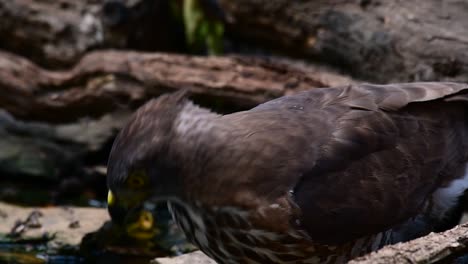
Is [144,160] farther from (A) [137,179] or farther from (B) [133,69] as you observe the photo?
(B) [133,69]

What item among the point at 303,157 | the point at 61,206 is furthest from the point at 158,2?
the point at 303,157

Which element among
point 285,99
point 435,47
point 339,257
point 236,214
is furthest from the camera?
point 435,47

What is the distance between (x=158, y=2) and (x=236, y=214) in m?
4.10

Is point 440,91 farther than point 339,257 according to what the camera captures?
Yes

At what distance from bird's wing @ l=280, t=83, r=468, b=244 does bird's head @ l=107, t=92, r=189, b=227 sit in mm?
603

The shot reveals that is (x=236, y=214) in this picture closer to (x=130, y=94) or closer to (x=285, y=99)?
(x=285, y=99)

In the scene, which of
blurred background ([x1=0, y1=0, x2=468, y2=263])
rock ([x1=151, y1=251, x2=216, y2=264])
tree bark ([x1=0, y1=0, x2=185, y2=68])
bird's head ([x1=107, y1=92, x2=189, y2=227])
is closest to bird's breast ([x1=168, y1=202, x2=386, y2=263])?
bird's head ([x1=107, y1=92, x2=189, y2=227])

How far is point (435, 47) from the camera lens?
6.11 meters

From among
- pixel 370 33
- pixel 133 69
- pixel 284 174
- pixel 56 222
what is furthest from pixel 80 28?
pixel 284 174

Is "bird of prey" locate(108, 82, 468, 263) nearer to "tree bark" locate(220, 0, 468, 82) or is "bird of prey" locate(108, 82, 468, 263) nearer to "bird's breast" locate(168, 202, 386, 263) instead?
"bird's breast" locate(168, 202, 386, 263)

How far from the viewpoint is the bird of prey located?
4.12 metres

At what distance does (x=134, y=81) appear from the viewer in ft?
22.7

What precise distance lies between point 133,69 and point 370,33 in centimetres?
176

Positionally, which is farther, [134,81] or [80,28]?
[80,28]
